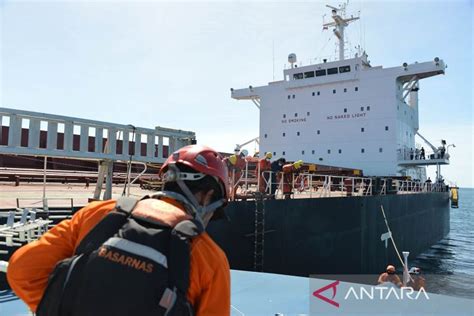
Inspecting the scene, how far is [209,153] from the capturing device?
61.3 inches

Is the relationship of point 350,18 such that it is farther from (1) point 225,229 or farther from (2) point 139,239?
(2) point 139,239

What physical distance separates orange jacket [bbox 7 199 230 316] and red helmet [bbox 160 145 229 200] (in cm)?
19

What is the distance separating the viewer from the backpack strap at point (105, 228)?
4.12ft

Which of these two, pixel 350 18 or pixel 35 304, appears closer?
pixel 35 304

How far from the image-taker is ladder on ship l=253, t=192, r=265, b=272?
7.79 m

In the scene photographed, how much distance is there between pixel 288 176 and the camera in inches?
375

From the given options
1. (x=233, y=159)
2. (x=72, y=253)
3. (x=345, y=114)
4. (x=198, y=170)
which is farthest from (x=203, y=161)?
(x=345, y=114)

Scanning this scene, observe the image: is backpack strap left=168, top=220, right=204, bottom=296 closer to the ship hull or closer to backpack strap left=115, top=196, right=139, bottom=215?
backpack strap left=115, top=196, right=139, bottom=215

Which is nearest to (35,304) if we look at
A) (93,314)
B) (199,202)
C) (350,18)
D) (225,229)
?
(93,314)

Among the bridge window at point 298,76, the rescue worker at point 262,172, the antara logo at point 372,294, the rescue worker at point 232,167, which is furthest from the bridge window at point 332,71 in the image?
the antara logo at point 372,294

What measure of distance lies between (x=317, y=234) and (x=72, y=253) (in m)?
8.85

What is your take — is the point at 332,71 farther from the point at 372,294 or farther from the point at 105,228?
the point at 105,228

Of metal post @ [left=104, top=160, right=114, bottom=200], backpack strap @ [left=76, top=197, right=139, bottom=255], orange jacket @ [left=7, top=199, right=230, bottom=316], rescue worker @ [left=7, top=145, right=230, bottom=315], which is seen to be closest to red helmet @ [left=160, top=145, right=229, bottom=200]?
rescue worker @ [left=7, top=145, right=230, bottom=315]

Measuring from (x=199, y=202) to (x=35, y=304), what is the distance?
740 mm
